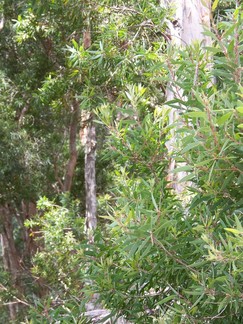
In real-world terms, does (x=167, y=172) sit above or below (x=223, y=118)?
below

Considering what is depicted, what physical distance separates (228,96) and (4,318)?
1424 centimetres

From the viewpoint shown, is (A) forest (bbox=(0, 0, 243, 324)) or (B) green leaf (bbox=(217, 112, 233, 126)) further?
(A) forest (bbox=(0, 0, 243, 324))

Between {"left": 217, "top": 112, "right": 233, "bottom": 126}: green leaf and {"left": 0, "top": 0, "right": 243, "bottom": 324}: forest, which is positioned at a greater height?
{"left": 217, "top": 112, "right": 233, "bottom": 126}: green leaf

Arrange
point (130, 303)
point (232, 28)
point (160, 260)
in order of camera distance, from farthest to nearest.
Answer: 1. point (130, 303)
2. point (160, 260)
3. point (232, 28)

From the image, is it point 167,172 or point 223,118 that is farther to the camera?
point 167,172

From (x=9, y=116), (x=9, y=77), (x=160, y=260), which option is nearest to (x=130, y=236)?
(x=160, y=260)

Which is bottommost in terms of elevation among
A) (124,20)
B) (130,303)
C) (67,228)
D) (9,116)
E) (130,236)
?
(67,228)

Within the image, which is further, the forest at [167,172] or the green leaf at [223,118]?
the forest at [167,172]

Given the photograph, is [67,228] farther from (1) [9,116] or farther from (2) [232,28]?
(2) [232,28]

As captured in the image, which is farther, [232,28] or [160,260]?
[160,260]

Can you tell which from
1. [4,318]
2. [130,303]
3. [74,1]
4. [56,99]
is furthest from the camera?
[4,318]

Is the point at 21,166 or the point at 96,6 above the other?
the point at 96,6

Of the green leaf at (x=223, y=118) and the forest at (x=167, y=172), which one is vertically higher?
the green leaf at (x=223, y=118)

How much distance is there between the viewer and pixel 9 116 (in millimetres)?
11078
